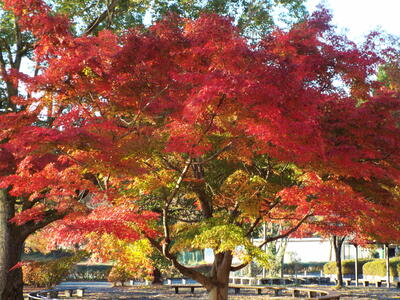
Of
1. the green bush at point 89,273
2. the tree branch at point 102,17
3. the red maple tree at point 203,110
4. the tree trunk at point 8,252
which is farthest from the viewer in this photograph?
the green bush at point 89,273

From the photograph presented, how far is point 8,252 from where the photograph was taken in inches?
531

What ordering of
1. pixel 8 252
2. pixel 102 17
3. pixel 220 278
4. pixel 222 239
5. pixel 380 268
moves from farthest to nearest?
pixel 380 268, pixel 102 17, pixel 8 252, pixel 220 278, pixel 222 239

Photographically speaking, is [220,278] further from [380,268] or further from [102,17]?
[380,268]

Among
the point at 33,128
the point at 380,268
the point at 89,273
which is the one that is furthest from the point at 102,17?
the point at 89,273

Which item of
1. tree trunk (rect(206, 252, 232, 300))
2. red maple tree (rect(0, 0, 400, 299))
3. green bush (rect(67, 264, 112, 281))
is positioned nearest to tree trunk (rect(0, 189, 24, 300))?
red maple tree (rect(0, 0, 400, 299))

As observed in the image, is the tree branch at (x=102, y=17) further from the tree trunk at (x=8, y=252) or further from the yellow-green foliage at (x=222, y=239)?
the yellow-green foliage at (x=222, y=239)

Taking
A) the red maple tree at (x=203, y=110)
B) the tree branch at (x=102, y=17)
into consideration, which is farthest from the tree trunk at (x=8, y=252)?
the tree branch at (x=102, y=17)

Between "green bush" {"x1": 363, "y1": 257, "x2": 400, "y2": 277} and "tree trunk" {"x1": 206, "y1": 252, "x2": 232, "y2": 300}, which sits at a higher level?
"tree trunk" {"x1": 206, "y1": 252, "x2": 232, "y2": 300}

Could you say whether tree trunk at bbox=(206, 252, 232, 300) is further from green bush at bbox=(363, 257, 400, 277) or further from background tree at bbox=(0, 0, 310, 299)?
green bush at bbox=(363, 257, 400, 277)

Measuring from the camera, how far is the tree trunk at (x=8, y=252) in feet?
44.0

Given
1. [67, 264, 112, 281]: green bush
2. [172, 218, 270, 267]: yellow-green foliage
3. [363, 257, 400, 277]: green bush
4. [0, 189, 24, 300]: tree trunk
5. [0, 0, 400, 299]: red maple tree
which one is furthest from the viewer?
[67, 264, 112, 281]: green bush

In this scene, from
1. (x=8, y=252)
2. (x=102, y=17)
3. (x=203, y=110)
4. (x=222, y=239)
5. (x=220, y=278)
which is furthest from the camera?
(x=102, y=17)

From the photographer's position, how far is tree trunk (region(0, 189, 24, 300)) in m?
13.4

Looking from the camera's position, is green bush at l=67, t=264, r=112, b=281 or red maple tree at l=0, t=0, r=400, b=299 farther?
green bush at l=67, t=264, r=112, b=281
